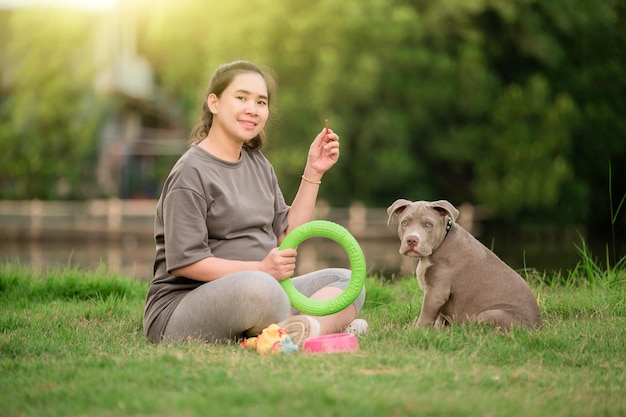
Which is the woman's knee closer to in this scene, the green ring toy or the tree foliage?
the green ring toy

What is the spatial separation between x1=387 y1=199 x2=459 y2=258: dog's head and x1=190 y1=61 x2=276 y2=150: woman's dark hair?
934 millimetres

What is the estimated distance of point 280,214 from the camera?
5.02m

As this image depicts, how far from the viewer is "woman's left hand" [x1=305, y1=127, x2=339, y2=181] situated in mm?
4887

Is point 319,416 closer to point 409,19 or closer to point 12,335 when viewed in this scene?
point 12,335

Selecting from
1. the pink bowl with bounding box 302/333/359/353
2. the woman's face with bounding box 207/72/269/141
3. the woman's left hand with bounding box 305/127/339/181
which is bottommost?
the pink bowl with bounding box 302/333/359/353

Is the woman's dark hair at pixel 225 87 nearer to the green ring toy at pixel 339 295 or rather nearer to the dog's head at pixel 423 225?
the green ring toy at pixel 339 295

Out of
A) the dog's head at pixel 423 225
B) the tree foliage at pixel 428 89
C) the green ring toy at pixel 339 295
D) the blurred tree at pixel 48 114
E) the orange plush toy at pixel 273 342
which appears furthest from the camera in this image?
the blurred tree at pixel 48 114

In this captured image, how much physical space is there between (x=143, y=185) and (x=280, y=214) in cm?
2889

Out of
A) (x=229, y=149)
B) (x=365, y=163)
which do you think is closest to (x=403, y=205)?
(x=229, y=149)

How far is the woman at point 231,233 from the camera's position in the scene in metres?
4.31

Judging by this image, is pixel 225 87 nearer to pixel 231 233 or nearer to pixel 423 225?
pixel 231 233

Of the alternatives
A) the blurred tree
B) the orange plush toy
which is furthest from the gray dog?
Result: the blurred tree

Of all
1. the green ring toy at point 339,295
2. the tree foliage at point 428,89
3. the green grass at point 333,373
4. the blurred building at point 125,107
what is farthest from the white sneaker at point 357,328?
the blurred building at point 125,107

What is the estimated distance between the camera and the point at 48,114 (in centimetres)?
2667
